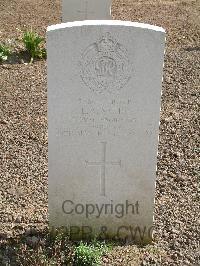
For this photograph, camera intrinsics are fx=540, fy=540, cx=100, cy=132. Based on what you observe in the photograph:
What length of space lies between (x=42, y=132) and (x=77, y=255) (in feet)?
7.34

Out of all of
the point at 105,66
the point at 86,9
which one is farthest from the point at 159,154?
the point at 86,9

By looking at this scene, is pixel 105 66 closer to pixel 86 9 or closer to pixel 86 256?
pixel 86 256

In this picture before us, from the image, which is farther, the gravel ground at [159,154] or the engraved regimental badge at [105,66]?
the gravel ground at [159,154]

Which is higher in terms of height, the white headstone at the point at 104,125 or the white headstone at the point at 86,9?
the white headstone at the point at 86,9

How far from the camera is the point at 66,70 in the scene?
359 centimetres

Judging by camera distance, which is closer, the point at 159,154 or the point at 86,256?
the point at 86,256

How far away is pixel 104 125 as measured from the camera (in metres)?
3.83

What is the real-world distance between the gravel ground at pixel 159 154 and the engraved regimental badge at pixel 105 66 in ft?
4.36

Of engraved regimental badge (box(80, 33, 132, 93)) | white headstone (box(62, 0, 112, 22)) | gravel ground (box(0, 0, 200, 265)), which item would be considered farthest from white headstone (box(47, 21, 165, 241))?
white headstone (box(62, 0, 112, 22))

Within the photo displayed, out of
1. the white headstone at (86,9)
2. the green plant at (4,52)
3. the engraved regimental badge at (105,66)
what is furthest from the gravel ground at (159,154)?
the engraved regimental badge at (105,66)

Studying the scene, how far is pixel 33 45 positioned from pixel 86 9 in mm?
910

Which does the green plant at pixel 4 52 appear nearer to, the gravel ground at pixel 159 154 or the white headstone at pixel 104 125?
the gravel ground at pixel 159 154

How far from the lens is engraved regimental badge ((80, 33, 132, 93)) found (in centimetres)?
355

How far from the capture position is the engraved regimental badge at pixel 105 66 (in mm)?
3547
